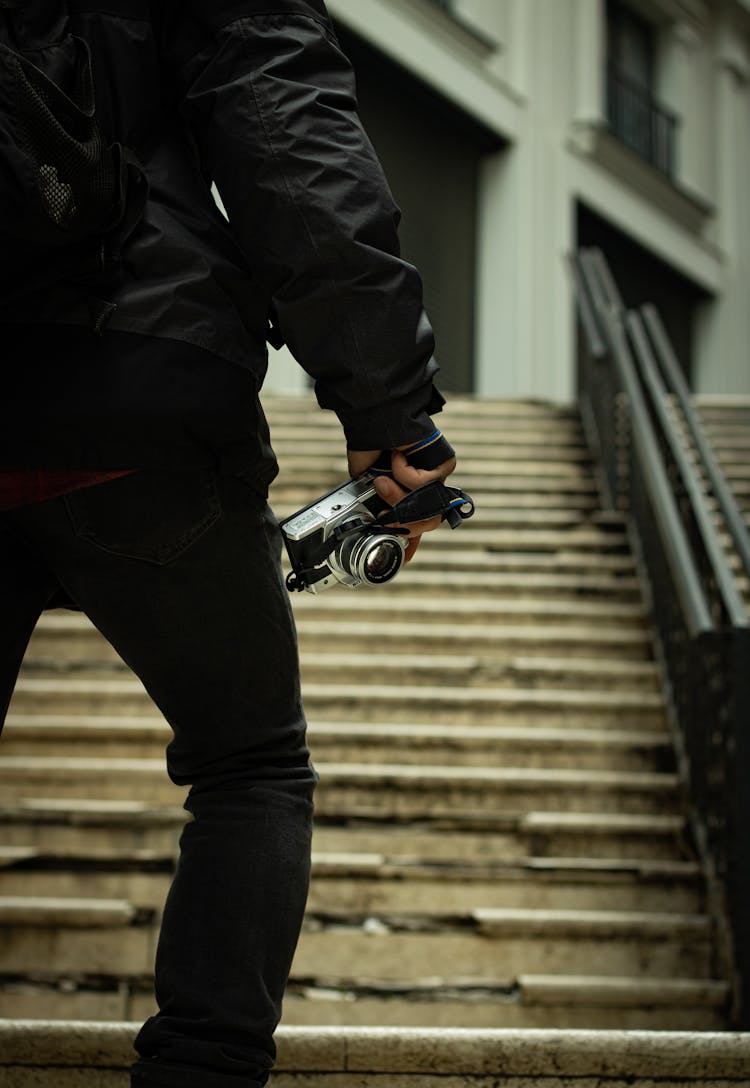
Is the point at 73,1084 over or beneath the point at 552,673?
over

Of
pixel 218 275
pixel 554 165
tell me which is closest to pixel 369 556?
pixel 218 275

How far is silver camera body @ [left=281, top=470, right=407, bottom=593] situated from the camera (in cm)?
163

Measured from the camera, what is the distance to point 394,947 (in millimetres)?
3602

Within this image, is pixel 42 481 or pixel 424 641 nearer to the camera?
pixel 42 481

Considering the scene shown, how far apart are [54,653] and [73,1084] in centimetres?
306

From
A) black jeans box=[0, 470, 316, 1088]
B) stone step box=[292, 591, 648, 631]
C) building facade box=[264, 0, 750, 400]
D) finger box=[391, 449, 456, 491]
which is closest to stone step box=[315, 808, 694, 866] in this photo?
stone step box=[292, 591, 648, 631]

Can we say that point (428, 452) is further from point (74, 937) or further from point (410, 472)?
point (74, 937)

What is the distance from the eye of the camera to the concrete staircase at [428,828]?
346 centimetres

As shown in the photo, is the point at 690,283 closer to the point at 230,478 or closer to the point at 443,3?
the point at 443,3

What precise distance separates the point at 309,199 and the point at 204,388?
0.77 ft

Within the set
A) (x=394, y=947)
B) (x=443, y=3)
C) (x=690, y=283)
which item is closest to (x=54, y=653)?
(x=394, y=947)

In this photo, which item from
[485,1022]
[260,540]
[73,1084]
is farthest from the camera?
[485,1022]

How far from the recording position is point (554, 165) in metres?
13.9

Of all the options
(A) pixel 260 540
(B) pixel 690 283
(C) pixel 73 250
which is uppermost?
(C) pixel 73 250
